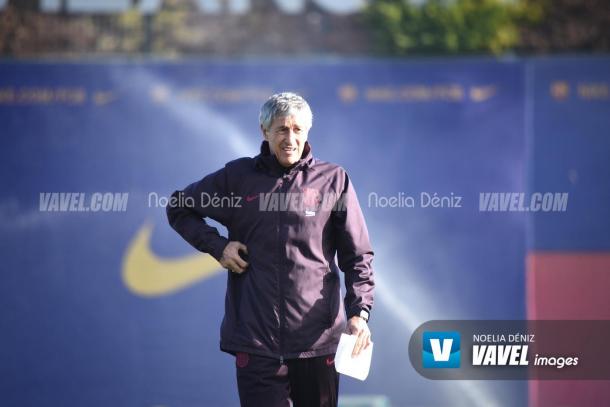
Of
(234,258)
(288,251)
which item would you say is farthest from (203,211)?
(288,251)

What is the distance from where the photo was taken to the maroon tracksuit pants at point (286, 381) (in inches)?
100

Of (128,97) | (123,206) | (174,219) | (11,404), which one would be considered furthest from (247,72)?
(11,404)

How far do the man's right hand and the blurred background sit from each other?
1.74 meters

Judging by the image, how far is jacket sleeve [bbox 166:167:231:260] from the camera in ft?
8.81

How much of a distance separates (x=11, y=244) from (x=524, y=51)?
11.6 ft

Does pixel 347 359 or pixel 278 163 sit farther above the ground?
pixel 278 163

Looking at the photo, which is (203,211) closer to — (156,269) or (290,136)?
(290,136)

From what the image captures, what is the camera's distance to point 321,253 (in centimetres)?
262

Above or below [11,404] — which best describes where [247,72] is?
above

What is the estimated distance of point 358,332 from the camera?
257 centimetres

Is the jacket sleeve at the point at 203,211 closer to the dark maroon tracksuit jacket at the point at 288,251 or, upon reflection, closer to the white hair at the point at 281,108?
the dark maroon tracksuit jacket at the point at 288,251

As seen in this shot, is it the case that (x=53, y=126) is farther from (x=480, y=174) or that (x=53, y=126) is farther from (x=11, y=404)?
(x=480, y=174)

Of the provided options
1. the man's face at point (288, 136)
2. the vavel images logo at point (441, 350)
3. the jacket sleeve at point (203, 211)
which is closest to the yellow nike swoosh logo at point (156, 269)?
the vavel images logo at point (441, 350)

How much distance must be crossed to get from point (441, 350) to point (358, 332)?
5.16 ft
